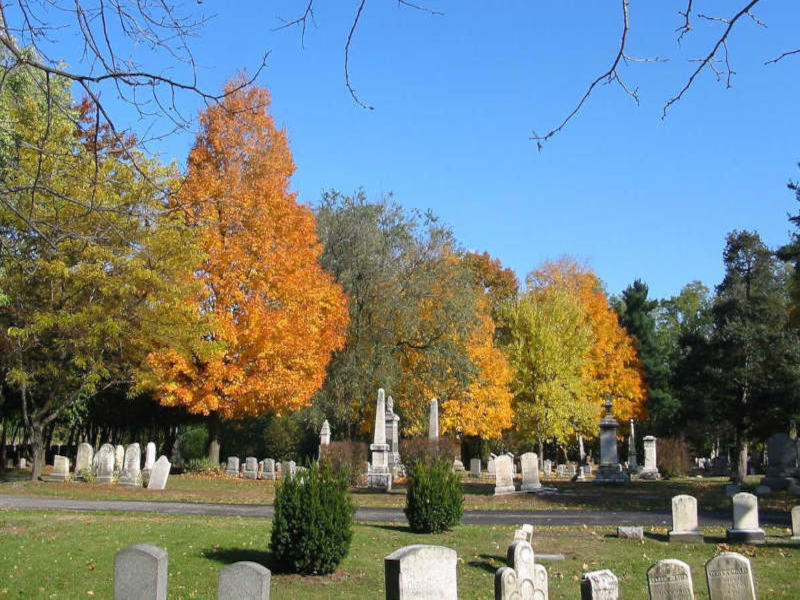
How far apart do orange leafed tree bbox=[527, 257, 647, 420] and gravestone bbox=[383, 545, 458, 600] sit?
44.8 metres

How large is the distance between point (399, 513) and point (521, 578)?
1055cm

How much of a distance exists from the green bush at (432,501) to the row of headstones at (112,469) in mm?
11445

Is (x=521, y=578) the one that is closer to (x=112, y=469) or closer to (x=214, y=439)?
(x=112, y=469)

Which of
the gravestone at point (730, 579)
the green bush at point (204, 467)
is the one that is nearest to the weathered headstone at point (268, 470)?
the green bush at point (204, 467)

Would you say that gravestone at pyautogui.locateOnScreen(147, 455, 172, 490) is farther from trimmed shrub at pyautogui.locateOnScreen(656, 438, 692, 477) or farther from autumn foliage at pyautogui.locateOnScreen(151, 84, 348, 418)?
trimmed shrub at pyautogui.locateOnScreen(656, 438, 692, 477)

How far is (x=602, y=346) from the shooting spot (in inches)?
2088

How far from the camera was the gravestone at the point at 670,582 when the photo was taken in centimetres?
834

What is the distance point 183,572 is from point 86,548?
226 centimetres

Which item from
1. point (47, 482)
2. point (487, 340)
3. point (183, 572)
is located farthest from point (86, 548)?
point (487, 340)

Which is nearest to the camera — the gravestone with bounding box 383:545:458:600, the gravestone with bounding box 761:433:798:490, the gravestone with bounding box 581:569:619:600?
the gravestone with bounding box 383:545:458:600

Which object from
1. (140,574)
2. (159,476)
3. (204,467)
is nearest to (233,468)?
(204,467)

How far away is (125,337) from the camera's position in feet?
87.7

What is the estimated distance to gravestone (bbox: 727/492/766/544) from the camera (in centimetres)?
1512

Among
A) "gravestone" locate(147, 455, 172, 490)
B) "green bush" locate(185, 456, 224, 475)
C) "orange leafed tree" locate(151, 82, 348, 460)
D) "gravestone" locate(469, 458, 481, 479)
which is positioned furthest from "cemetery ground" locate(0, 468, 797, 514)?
"gravestone" locate(469, 458, 481, 479)
